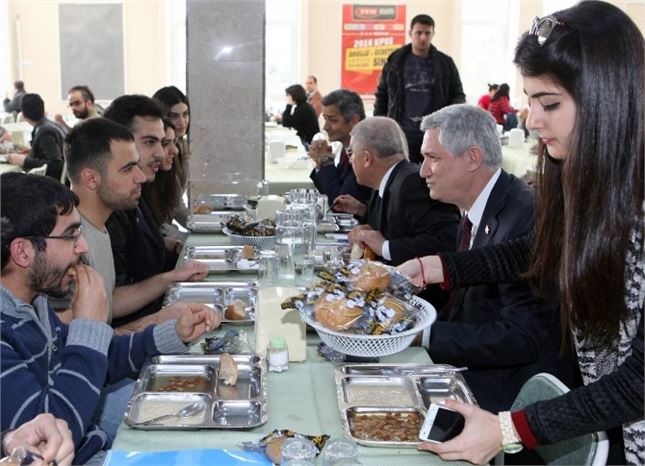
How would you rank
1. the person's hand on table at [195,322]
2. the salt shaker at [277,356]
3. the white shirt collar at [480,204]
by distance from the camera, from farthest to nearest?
the white shirt collar at [480,204], the person's hand on table at [195,322], the salt shaker at [277,356]

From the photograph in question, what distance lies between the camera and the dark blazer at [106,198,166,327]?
2.90m

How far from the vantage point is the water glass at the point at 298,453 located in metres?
1.31

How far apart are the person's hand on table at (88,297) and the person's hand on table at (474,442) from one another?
82 cm

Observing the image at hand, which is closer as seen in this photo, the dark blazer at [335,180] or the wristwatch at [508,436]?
the wristwatch at [508,436]

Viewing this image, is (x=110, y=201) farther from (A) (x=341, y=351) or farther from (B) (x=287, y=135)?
(B) (x=287, y=135)

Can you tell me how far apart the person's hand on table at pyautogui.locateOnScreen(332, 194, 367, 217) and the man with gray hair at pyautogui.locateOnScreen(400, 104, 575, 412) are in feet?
4.84

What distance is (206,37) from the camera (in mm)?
5062

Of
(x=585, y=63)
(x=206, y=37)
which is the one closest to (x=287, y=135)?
(x=206, y=37)

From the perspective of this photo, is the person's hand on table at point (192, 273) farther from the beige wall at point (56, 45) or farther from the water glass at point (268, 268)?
the beige wall at point (56, 45)

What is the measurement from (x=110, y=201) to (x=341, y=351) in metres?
1.28

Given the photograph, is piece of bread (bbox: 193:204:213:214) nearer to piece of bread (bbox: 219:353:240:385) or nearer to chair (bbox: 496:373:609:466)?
piece of bread (bbox: 219:353:240:385)

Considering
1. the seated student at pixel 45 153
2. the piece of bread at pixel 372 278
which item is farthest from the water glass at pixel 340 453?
the seated student at pixel 45 153

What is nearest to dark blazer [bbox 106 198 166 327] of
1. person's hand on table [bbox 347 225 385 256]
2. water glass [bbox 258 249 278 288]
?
water glass [bbox 258 249 278 288]

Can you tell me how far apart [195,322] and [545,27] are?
1.13 metres
